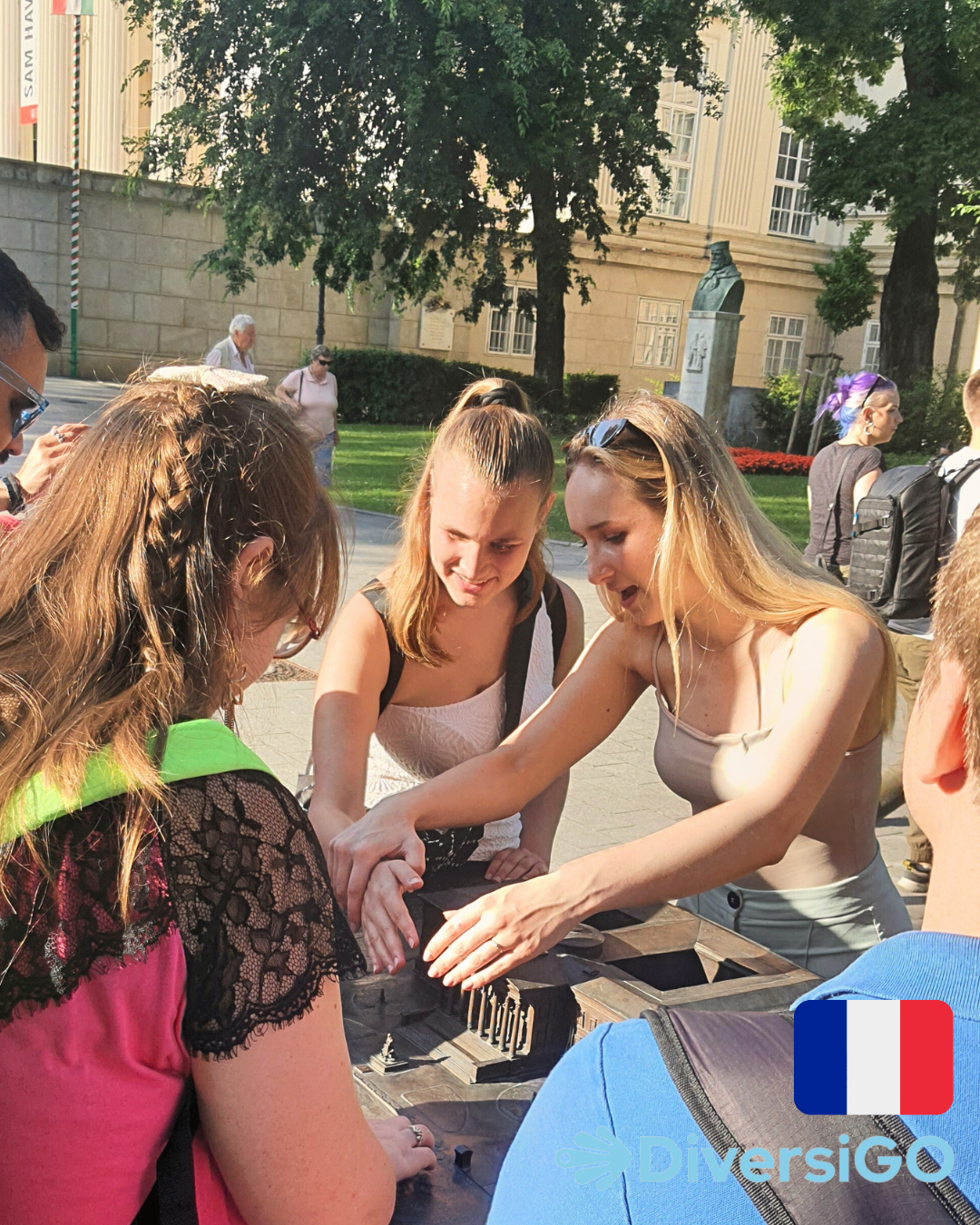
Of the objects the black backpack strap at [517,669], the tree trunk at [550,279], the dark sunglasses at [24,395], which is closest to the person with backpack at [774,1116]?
the black backpack strap at [517,669]

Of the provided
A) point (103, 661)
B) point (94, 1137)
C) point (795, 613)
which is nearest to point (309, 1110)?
point (94, 1137)

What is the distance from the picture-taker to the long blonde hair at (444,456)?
2.47 meters

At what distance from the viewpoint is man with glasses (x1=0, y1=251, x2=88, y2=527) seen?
8.86ft

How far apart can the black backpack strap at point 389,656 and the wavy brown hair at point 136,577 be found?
1150 millimetres

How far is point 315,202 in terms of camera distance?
1748cm

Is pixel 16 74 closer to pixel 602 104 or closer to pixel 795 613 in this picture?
pixel 602 104

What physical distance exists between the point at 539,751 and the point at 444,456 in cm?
68

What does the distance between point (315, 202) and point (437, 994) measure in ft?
57.0

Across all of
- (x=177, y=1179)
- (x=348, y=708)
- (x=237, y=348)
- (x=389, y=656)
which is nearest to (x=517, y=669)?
(x=389, y=656)

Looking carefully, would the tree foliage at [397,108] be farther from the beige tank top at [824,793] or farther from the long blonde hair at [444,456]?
the beige tank top at [824,793]

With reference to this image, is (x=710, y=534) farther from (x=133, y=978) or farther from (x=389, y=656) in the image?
(x=133, y=978)

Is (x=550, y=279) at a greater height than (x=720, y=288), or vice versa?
(x=550, y=279)

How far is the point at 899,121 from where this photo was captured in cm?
1900

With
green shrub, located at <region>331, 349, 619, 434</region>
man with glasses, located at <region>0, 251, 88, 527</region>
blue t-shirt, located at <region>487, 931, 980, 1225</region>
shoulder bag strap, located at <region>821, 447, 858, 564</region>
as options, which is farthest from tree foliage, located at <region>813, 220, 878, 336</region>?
blue t-shirt, located at <region>487, 931, 980, 1225</region>
